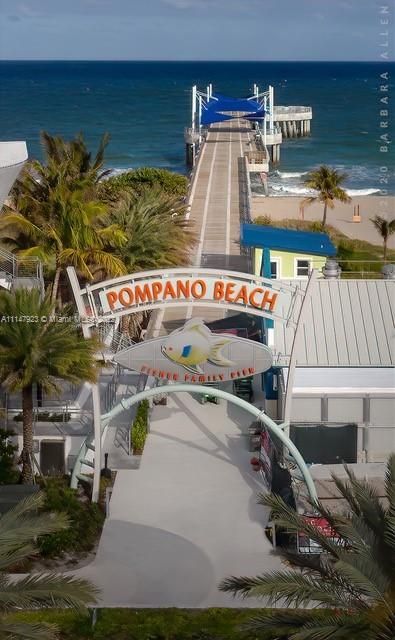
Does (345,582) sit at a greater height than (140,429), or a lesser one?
greater

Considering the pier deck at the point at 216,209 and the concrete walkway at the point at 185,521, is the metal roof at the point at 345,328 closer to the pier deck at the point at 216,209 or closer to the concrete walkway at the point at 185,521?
the concrete walkway at the point at 185,521

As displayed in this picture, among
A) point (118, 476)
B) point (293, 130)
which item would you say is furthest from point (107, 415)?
point (293, 130)

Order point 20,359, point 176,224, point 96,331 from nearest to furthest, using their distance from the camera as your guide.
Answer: point 20,359, point 96,331, point 176,224

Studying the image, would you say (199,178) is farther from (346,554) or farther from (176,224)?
(346,554)

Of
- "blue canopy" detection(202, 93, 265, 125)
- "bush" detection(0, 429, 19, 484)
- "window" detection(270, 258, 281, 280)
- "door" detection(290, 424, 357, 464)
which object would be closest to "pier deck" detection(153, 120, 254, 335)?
"window" detection(270, 258, 281, 280)

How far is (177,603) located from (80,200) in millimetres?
15207

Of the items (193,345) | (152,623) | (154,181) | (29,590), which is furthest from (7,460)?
(154,181)

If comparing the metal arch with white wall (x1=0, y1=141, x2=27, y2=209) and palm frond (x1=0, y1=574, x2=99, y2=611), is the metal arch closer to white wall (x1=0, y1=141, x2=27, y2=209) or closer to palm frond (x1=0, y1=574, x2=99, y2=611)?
palm frond (x1=0, y1=574, x2=99, y2=611)

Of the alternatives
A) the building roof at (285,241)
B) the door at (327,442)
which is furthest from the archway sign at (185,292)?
the building roof at (285,241)

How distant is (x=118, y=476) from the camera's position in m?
23.8

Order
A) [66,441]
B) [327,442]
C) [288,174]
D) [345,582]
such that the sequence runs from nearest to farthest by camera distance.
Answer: [345,582] < [327,442] < [66,441] < [288,174]

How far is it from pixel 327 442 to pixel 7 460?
7.81 m

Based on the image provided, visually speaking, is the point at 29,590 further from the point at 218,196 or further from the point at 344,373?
the point at 218,196

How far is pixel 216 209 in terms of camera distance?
51.0m
